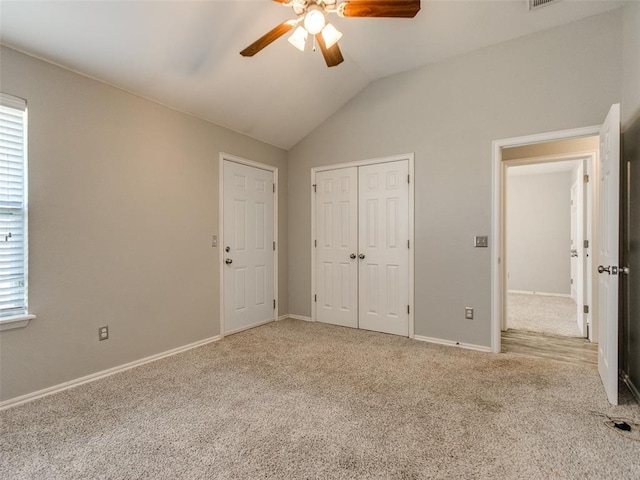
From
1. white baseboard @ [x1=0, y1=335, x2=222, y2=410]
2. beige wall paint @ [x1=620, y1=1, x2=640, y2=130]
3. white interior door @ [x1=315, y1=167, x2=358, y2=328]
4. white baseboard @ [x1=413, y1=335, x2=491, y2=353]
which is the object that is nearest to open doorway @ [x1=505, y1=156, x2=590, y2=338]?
white baseboard @ [x1=413, y1=335, x2=491, y2=353]

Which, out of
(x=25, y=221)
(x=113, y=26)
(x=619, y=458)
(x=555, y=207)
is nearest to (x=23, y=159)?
(x=25, y=221)

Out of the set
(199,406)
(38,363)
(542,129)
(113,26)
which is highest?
(113,26)

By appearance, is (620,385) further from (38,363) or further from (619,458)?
(38,363)

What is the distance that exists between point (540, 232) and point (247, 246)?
6.39m

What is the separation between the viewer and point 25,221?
229cm

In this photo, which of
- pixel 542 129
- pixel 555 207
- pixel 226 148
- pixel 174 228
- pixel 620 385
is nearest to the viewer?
pixel 620 385

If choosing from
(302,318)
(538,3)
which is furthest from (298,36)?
(302,318)

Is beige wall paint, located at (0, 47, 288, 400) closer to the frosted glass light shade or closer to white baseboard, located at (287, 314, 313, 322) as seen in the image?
white baseboard, located at (287, 314, 313, 322)

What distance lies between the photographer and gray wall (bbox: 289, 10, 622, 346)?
9.31 feet

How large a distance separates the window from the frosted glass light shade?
6.84 feet

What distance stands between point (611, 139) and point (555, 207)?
17.9 feet

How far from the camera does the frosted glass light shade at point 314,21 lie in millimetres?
1924

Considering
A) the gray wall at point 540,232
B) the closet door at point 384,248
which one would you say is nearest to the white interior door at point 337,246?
the closet door at point 384,248

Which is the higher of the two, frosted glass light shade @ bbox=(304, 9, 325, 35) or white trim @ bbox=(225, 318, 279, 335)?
frosted glass light shade @ bbox=(304, 9, 325, 35)
